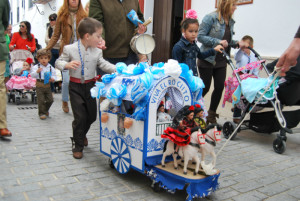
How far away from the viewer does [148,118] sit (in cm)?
252

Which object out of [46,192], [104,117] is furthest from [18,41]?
[46,192]

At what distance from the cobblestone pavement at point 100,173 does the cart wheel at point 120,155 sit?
124 mm

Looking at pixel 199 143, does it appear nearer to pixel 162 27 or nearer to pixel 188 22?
pixel 188 22

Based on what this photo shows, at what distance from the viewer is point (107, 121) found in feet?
10.0

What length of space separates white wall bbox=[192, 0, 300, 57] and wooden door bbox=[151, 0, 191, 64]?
219 centimetres

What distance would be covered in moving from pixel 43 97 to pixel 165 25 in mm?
3695

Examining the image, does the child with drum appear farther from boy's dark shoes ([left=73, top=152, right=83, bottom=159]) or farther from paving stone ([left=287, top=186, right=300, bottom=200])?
paving stone ([left=287, top=186, right=300, bottom=200])

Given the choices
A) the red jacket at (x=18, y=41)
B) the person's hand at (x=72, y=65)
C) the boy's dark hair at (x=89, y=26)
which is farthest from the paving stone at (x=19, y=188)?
the red jacket at (x=18, y=41)

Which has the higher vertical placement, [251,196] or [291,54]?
[291,54]

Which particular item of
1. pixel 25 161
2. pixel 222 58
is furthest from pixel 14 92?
pixel 222 58

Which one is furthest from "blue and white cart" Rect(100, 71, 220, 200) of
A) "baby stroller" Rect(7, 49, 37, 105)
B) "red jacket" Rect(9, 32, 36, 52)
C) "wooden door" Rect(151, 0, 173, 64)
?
"red jacket" Rect(9, 32, 36, 52)

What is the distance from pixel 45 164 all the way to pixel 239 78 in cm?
278

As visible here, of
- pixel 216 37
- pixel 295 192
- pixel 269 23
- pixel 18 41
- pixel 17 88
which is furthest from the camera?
pixel 18 41

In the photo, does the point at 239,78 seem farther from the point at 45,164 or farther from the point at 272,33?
the point at 45,164
